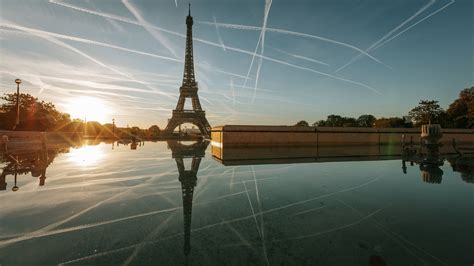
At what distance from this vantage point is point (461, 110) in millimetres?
40594

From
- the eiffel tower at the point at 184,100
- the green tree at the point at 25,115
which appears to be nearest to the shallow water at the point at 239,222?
the green tree at the point at 25,115

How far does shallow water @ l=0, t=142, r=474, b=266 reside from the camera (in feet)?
6.89

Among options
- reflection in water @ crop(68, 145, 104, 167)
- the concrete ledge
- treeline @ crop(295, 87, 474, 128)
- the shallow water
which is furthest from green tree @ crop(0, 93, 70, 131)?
treeline @ crop(295, 87, 474, 128)

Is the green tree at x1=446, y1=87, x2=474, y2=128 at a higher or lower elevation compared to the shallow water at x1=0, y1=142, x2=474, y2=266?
higher

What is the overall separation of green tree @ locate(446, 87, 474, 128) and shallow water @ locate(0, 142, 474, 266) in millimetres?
49017

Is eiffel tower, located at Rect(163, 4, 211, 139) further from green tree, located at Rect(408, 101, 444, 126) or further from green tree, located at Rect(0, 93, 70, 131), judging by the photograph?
green tree, located at Rect(408, 101, 444, 126)

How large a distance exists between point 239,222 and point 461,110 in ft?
184

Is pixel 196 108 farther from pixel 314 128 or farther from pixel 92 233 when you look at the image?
pixel 92 233

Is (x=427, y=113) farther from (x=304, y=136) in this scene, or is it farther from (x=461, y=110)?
(x=304, y=136)

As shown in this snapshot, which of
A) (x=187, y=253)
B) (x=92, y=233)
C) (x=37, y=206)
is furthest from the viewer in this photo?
(x=37, y=206)

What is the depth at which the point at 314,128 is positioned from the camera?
17.5 meters

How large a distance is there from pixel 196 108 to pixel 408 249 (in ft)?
145

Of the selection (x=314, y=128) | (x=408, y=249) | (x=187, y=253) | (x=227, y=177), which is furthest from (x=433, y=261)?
(x=314, y=128)

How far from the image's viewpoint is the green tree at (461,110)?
3950cm
